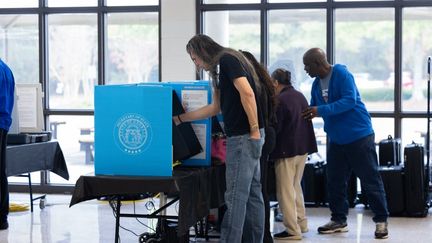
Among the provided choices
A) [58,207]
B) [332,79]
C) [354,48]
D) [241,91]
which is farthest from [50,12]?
[241,91]

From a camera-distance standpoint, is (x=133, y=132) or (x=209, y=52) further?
(x=209, y=52)

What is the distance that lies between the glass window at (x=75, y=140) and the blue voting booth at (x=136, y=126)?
398 centimetres

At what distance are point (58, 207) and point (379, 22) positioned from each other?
359 cm

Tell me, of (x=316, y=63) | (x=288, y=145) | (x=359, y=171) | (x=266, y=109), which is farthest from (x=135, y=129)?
(x=359, y=171)

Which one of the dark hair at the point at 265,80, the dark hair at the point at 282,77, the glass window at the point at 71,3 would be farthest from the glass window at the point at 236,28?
the dark hair at the point at 265,80

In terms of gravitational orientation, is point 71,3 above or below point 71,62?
above

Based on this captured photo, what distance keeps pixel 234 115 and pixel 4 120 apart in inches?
86.5

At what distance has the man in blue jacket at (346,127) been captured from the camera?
4949 mm

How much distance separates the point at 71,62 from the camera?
7.64 metres

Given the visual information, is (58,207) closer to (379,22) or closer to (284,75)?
(284,75)

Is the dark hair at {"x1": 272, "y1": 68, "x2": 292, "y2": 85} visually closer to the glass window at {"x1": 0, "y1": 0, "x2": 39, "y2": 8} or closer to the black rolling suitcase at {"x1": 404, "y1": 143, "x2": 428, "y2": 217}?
the black rolling suitcase at {"x1": 404, "y1": 143, "x2": 428, "y2": 217}

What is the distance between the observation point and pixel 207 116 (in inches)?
155

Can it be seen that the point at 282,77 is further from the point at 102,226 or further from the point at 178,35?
the point at 178,35

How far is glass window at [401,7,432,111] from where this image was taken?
681 cm
